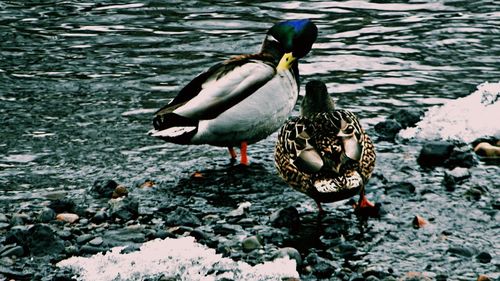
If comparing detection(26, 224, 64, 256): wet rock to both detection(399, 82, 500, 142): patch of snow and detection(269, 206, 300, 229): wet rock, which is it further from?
detection(399, 82, 500, 142): patch of snow

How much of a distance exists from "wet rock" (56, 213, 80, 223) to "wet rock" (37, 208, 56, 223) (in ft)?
0.13

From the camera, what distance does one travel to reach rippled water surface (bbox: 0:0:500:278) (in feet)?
27.2

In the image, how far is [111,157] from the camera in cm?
832

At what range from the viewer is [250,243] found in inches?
241

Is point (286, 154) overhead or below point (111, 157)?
overhead

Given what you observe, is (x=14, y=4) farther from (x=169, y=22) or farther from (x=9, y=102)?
(x=9, y=102)

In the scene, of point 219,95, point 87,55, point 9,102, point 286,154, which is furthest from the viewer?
point 87,55

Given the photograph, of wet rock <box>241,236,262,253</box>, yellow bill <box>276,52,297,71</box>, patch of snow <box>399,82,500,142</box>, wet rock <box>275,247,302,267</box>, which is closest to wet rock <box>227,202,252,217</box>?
wet rock <box>241,236,262,253</box>

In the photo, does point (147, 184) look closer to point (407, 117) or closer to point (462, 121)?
point (407, 117)

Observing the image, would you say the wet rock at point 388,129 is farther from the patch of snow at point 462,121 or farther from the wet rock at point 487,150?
the wet rock at point 487,150

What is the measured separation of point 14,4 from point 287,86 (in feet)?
27.2

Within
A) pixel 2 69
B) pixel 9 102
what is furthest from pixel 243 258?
pixel 2 69

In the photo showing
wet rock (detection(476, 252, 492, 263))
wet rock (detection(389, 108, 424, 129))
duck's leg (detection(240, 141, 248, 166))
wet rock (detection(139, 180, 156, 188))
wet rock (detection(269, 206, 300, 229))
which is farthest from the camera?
wet rock (detection(389, 108, 424, 129))

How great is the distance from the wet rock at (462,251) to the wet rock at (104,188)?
2.60 metres
